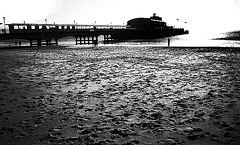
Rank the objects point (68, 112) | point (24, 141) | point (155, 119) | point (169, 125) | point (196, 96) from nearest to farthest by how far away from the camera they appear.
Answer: point (24, 141), point (169, 125), point (155, 119), point (68, 112), point (196, 96)

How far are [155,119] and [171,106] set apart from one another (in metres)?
1.27

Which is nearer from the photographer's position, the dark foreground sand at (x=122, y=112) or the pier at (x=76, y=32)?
the dark foreground sand at (x=122, y=112)

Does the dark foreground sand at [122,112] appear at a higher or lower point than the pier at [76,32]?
lower

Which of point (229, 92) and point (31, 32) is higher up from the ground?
point (31, 32)

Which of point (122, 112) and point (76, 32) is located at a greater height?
point (76, 32)

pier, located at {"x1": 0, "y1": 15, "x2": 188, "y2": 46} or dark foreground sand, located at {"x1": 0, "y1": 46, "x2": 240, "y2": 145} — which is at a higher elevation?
pier, located at {"x1": 0, "y1": 15, "x2": 188, "y2": 46}

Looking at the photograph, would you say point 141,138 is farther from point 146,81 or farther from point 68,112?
point 146,81

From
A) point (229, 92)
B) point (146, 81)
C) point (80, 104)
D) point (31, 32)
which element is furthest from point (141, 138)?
point (31, 32)

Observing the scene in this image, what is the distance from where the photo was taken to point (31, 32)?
5038 centimetres

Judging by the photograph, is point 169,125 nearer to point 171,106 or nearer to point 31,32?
point 171,106

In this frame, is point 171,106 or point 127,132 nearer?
point 127,132

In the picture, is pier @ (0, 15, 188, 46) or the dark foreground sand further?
pier @ (0, 15, 188, 46)

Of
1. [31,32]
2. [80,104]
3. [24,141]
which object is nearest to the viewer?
[24,141]

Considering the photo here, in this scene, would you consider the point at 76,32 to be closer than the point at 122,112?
No
